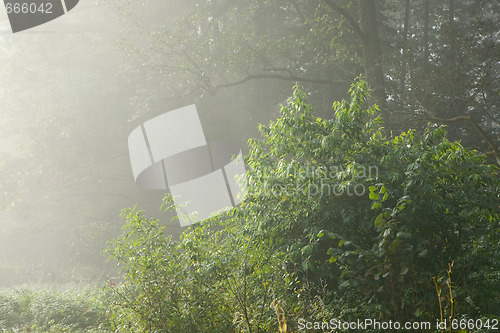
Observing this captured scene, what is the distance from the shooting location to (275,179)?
6.04m

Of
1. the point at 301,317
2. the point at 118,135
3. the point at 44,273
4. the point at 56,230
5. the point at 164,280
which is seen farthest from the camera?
the point at 56,230

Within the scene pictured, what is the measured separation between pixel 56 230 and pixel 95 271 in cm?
967

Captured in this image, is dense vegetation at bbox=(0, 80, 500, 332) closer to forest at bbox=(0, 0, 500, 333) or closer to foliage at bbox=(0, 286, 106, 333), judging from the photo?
forest at bbox=(0, 0, 500, 333)

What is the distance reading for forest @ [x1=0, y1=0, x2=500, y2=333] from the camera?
499 centimetres

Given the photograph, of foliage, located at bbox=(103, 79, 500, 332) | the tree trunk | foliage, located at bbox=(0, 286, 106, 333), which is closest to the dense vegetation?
foliage, located at bbox=(103, 79, 500, 332)

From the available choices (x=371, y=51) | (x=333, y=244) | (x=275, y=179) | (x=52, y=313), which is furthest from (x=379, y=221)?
(x=371, y=51)

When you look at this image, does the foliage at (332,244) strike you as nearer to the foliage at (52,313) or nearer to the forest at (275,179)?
the forest at (275,179)

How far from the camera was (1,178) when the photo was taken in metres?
21.5

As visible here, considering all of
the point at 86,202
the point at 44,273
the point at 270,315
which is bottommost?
the point at 44,273

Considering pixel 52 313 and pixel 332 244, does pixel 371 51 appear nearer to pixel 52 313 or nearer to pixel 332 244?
pixel 332 244

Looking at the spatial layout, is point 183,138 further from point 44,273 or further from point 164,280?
point 44,273

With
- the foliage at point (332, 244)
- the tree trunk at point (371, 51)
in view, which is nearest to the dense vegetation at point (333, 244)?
the foliage at point (332, 244)

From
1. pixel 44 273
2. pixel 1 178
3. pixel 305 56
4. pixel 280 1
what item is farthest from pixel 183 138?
pixel 44 273

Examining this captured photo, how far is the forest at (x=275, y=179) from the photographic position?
4.99 metres
